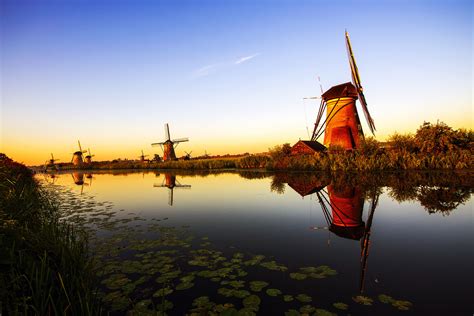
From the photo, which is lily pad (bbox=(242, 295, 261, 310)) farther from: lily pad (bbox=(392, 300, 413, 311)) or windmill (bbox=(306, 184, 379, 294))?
lily pad (bbox=(392, 300, 413, 311))

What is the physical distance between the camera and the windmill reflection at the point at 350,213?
724 cm

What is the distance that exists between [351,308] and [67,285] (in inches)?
166

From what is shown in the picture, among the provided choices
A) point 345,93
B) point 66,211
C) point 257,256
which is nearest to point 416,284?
point 257,256

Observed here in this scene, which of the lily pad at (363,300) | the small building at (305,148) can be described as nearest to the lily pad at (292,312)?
the lily pad at (363,300)

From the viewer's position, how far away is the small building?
32125 mm

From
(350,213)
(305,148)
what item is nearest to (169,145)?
(305,148)

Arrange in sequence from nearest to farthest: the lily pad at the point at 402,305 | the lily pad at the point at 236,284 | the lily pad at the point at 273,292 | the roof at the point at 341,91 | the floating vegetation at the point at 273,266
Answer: the lily pad at the point at 402,305, the lily pad at the point at 273,292, the lily pad at the point at 236,284, the floating vegetation at the point at 273,266, the roof at the point at 341,91

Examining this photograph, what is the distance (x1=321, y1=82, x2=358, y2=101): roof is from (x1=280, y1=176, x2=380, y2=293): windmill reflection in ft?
63.4

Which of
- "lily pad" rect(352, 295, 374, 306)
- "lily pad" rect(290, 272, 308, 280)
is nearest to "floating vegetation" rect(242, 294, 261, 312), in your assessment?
"lily pad" rect(290, 272, 308, 280)

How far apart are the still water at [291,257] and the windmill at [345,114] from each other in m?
19.0

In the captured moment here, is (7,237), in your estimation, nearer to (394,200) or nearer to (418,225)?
(418,225)

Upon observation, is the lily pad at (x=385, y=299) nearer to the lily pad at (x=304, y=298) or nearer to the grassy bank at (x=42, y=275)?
the lily pad at (x=304, y=298)

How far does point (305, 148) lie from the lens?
32719mm

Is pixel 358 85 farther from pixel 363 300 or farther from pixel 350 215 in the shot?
pixel 363 300
